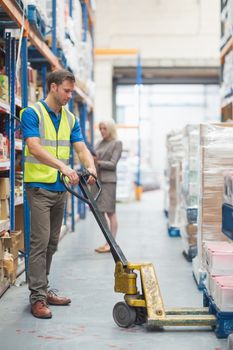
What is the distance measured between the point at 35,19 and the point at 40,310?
2.65m

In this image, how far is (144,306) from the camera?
13.2ft

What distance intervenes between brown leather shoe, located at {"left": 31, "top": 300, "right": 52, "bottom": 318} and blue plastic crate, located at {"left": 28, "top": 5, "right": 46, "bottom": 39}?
2546 millimetres

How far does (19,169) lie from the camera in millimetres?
6629

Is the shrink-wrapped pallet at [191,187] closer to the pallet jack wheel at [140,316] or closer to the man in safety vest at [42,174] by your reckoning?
the man in safety vest at [42,174]

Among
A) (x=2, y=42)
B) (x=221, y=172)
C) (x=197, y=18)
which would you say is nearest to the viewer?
(x=221, y=172)

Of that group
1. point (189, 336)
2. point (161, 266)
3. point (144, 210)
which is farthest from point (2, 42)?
point (144, 210)

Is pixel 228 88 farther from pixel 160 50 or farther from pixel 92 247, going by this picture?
pixel 160 50

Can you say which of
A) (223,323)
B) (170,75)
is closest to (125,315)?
(223,323)

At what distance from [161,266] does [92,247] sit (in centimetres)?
155

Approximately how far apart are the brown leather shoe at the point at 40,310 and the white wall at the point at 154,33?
500 inches

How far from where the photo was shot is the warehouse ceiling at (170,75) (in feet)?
55.8

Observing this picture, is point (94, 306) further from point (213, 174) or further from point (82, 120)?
point (82, 120)

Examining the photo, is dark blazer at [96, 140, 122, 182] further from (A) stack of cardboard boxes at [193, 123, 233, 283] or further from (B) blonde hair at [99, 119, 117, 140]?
(A) stack of cardboard boxes at [193, 123, 233, 283]

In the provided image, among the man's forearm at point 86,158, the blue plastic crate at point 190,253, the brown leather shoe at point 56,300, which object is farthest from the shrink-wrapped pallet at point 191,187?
the brown leather shoe at point 56,300
